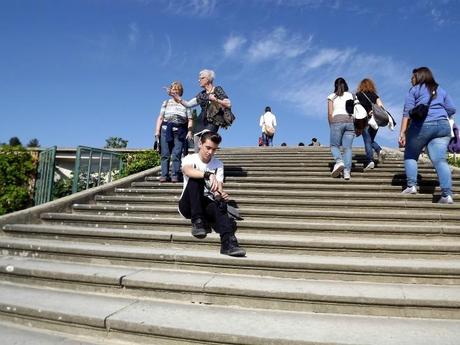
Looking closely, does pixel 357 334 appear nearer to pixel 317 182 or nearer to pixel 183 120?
pixel 317 182

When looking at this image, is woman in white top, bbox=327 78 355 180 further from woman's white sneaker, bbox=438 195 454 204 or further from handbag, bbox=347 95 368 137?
woman's white sneaker, bbox=438 195 454 204

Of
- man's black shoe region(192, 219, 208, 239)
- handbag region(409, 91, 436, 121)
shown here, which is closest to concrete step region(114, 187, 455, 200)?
handbag region(409, 91, 436, 121)

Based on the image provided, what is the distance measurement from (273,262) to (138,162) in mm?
6427

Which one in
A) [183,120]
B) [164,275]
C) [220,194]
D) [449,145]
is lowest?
[164,275]

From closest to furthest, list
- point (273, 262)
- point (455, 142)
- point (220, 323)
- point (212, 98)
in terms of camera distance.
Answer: point (220, 323) → point (273, 262) → point (455, 142) → point (212, 98)

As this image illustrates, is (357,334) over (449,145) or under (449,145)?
under

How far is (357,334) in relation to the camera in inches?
105

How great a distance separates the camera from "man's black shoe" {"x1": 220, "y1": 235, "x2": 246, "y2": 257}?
3879 mm

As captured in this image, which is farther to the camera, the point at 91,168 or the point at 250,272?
the point at 91,168

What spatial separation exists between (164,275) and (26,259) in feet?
6.13

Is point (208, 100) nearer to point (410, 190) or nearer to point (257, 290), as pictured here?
point (410, 190)

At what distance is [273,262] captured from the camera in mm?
3691

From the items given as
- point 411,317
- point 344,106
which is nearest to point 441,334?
point 411,317

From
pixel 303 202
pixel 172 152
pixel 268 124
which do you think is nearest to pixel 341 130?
pixel 303 202
